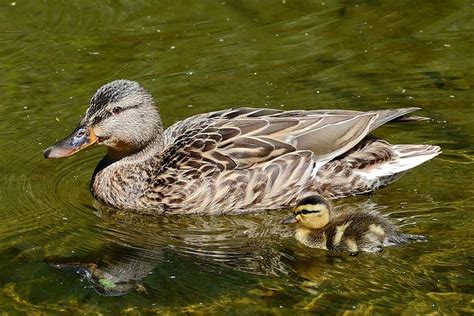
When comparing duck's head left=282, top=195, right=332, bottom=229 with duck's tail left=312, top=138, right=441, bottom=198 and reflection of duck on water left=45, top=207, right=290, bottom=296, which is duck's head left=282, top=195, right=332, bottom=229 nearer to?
reflection of duck on water left=45, top=207, right=290, bottom=296

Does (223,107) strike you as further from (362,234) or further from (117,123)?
(362,234)

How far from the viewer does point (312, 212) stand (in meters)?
7.29

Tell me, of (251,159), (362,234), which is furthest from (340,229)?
(251,159)

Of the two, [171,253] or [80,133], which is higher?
[80,133]

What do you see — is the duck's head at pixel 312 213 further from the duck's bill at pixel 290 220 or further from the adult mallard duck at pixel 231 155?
the adult mallard duck at pixel 231 155

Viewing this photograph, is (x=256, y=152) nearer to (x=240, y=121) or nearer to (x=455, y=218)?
(x=240, y=121)

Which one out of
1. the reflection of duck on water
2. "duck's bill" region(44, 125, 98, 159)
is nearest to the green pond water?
the reflection of duck on water

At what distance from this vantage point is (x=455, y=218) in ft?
24.3

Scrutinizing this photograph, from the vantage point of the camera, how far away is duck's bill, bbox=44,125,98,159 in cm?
790

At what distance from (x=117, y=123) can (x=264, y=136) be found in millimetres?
1049

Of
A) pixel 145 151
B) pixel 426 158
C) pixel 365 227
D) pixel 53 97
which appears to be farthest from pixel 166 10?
pixel 365 227

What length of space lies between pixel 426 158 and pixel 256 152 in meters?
1.20

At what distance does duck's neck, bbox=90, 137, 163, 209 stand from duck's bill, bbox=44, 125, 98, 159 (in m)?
0.34

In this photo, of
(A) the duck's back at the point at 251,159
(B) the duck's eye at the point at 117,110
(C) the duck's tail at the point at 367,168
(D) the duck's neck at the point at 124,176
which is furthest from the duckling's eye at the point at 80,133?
(C) the duck's tail at the point at 367,168
